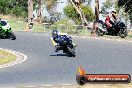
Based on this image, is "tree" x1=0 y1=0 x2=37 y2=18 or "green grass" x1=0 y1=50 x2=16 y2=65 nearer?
"green grass" x1=0 y1=50 x2=16 y2=65

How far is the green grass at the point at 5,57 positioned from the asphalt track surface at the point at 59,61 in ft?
2.72

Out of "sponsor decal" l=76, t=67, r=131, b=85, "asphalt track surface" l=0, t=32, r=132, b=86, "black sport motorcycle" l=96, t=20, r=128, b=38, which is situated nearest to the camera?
"sponsor decal" l=76, t=67, r=131, b=85

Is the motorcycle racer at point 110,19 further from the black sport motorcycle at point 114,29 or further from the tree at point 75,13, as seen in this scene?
the tree at point 75,13

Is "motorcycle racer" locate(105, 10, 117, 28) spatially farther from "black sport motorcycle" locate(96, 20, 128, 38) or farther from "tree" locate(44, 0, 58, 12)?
"tree" locate(44, 0, 58, 12)

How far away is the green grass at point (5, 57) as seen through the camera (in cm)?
1926

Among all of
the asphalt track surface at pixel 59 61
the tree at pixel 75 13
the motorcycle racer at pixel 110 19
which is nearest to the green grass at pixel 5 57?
the asphalt track surface at pixel 59 61

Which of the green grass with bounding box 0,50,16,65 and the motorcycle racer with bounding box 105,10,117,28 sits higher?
the motorcycle racer with bounding box 105,10,117,28

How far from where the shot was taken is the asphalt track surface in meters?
15.4

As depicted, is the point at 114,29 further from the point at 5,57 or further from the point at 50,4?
the point at 50,4

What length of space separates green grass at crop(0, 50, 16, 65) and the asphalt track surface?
0.83 m

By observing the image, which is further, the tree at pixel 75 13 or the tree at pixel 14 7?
the tree at pixel 14 7

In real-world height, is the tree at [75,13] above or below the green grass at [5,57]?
below

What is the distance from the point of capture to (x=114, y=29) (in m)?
29.5

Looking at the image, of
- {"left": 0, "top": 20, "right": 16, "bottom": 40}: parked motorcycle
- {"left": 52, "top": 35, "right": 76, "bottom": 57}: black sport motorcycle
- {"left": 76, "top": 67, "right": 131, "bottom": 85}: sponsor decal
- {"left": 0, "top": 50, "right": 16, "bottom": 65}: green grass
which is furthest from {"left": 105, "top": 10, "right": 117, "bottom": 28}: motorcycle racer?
{"left": 76, "top": 67, "right": 131, "bottom": 85}: sponsor decal
